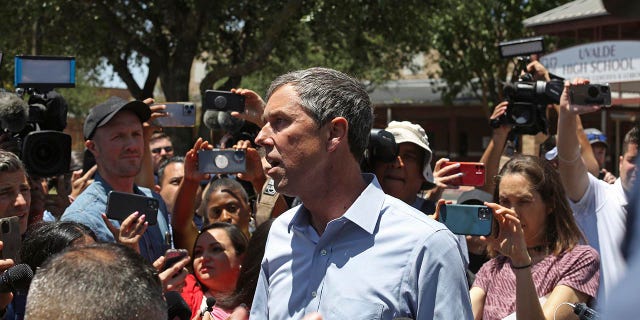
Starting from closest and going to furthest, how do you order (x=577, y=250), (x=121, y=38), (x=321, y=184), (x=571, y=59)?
(x=321, y=184)
(x=577, y=250)
(x=571, y=59)
(x=121, y=38)

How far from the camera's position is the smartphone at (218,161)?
4.67 meters

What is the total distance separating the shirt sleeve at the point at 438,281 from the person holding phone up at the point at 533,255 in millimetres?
920

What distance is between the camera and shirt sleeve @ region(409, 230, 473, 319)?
244 cm

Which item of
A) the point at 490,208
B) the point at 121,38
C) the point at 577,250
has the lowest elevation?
the point at 577,250

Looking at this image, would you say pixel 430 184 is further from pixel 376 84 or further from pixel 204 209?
pixel 376 84

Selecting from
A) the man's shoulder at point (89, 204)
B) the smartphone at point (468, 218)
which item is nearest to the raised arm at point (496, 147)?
the smartphone at point (468, 218)

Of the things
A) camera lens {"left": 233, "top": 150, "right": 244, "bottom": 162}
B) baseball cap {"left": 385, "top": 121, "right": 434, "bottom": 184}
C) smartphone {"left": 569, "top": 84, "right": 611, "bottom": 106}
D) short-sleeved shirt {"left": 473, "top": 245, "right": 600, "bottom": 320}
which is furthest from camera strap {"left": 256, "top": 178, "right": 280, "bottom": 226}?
smartphone {"left": 569, "top": 84, "right": 611, "bottom": 106}

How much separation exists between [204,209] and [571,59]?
7802 mm

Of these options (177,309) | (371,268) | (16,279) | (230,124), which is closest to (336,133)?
(371,268)

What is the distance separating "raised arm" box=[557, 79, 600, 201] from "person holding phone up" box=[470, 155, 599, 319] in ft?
0.79

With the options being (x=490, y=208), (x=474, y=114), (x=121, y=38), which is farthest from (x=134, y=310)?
(x=474, y=114)

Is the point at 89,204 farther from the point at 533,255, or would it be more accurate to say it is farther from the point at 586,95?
the point at 586,95

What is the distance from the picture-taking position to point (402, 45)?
21219 millimetres

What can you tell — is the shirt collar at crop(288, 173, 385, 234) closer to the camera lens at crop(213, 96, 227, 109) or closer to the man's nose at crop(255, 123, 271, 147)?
the man's nose at crop(255, 123, 271, 147)
